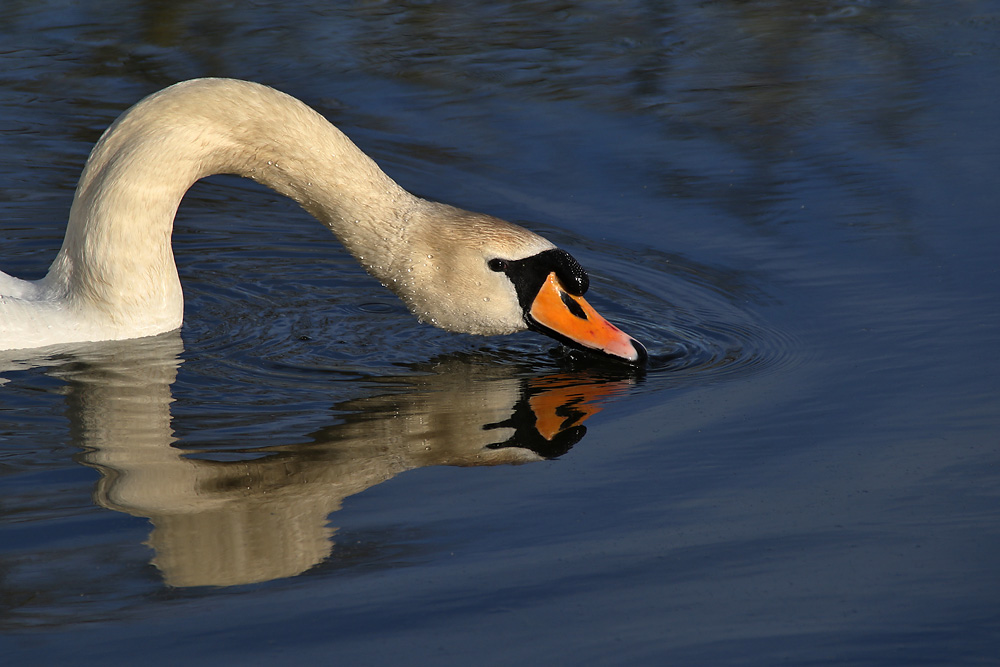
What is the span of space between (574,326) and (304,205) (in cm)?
126

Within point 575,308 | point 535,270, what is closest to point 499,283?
point 535,270

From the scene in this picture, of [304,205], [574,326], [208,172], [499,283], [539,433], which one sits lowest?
[539,433]

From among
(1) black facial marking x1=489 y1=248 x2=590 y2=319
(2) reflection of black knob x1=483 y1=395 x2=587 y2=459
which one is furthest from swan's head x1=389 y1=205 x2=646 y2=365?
(2) reflection of black knob x1=483 y1=395 x2=587 y2=459

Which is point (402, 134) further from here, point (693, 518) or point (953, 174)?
point (693, 518)

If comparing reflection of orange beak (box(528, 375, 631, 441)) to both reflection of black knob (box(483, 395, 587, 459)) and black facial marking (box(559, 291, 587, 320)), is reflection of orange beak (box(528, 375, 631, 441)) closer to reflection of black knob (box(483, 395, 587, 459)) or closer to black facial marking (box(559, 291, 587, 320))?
reflection of black knob (box(483, 395, 587, 459))

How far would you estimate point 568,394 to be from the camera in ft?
17.6

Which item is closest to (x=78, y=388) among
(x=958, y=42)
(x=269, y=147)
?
(x=269, y=147)

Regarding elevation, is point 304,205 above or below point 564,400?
above

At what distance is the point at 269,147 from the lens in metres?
5.76

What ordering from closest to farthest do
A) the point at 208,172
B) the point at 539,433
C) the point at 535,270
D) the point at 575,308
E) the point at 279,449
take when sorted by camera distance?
the point at 279,449 < the point at 539,433 < the point at 535,270 < the point at 575,308 < the point at 208,172

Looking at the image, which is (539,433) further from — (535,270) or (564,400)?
(535,270)

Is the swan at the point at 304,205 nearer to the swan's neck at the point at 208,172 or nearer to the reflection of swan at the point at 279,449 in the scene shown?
the swan's neck at the point at 208,172

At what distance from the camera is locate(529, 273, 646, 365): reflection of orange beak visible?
220 inches

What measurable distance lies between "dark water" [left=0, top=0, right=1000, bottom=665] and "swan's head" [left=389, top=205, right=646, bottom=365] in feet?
0.56
